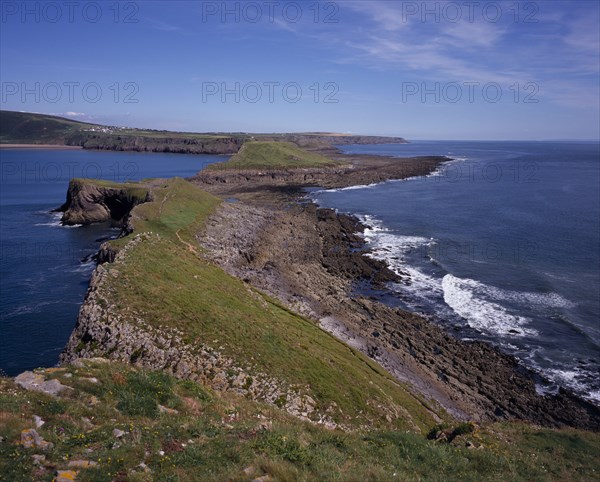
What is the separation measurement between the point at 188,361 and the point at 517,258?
55036 millimetres

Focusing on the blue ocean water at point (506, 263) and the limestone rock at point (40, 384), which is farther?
the blue ocean water at point (506, 263)

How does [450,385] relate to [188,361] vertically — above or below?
below

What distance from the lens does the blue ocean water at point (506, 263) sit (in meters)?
38.6

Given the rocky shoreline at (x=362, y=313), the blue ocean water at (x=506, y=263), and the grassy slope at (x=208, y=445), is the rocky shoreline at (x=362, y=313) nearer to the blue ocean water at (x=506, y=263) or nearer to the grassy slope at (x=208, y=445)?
the blue ocean water at (x=506, y=263)

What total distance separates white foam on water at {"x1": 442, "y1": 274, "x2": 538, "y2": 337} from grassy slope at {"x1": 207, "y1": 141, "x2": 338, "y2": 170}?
112532 millimetres

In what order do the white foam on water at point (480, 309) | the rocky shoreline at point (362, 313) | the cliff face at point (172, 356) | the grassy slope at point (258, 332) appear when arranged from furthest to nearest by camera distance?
the white foam on water at point (480, 309)
the rocky shoreline at point (362, 313)
the grassy slope at point (258, 332)
the cliff face at point (172, 356)

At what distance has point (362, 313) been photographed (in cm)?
4359

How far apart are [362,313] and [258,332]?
1882 cm

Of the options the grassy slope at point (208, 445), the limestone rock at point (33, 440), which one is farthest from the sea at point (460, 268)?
the limestone rock at point (33, 440)

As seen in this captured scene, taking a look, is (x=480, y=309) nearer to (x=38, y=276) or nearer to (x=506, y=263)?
(x=506, y=263)

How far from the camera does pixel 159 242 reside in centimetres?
3922

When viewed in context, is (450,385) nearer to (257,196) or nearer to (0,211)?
(257,196)

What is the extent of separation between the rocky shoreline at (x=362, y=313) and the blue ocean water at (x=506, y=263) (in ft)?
8.14

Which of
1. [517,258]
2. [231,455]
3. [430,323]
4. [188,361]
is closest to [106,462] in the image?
[231,455]
